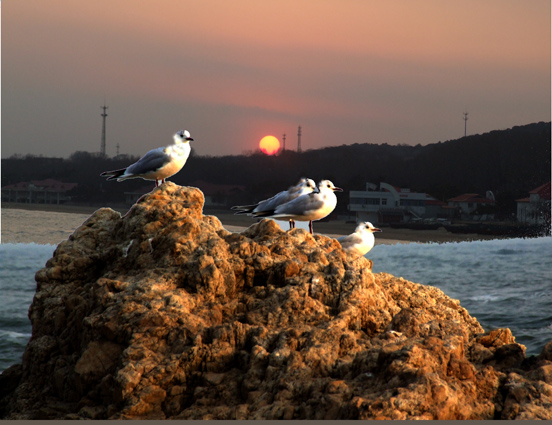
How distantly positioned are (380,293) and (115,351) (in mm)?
1785

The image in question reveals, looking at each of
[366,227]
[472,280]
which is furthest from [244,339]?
[472,280]

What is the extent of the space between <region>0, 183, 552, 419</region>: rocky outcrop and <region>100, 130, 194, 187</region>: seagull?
133 cm

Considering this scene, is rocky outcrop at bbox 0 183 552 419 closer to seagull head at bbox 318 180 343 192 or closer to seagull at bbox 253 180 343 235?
seagull at bbox 253 180 343 235

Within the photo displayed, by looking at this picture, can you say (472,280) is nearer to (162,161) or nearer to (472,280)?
(472,280)

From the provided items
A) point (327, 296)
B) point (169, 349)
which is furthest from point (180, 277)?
point (327, 296)

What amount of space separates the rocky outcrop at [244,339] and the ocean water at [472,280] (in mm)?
2904

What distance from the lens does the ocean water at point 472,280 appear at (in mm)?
13664

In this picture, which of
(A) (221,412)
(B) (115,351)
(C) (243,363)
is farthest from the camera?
(B) (115,351)

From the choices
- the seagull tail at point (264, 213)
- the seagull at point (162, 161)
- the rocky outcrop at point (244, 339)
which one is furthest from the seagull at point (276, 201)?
the rocky outcrop at point (244, 339)

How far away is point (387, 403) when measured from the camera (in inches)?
120

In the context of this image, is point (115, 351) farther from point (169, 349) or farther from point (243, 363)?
point (243, 363)

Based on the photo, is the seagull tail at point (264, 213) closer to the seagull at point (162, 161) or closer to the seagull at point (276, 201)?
the seagull at point (276, 201)

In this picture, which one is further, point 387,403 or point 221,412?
point 221,412

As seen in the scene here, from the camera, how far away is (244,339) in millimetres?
3830
